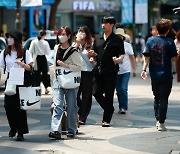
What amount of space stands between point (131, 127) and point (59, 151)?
9.75ft

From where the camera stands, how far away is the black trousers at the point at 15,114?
11.4 metres

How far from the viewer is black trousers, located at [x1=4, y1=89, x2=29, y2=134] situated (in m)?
11.4

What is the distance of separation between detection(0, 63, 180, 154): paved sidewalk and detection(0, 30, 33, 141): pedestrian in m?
0.22

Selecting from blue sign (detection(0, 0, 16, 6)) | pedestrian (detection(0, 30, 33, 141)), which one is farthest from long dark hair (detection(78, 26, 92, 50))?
blue sign (detection(0, 0, 16, 6))

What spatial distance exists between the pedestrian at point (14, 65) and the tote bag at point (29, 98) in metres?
0.14

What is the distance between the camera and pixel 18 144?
36.3 ft

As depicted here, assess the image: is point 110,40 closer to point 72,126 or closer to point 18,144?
point 72,126

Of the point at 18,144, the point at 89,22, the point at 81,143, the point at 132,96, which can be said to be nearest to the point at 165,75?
the point at 81,143

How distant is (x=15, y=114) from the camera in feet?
37.6

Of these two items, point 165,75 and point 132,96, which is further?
point 132,96

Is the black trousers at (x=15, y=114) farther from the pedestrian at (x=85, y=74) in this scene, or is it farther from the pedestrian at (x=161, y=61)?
the pedestrian at (x=161, y=61)

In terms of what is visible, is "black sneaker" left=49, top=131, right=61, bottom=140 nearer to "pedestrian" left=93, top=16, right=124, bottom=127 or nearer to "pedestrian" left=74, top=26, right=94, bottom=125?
"pedestrian" left=93, top=16, right=124, bottom=127

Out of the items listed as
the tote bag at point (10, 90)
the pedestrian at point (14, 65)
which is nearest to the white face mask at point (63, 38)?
the pedestrian at point (14, 65)

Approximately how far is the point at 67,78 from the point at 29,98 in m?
0.71
